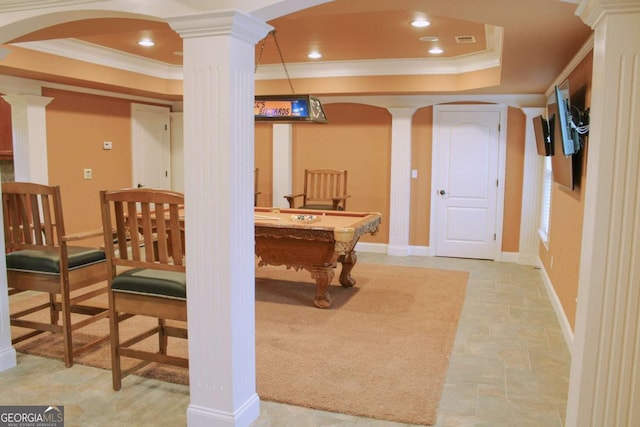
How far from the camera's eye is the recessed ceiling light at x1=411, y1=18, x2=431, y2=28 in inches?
170

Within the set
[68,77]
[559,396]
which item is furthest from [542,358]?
[68,77]

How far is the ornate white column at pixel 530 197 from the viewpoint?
661cm

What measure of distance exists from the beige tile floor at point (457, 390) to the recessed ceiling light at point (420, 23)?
2.55 metres

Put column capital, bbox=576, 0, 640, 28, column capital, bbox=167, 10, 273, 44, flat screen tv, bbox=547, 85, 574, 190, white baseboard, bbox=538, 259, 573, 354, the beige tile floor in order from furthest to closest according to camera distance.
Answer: white baseboard, bbox=538, 259, 573, 354 < flat screen tv, bbox=547, 85, 574, 190 < the beige tile floor < column capital, bbox=167, 10, 273, 44 < column capital, bbox=576, 0, 640, 28

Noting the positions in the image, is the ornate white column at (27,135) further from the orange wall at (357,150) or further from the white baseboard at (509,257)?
the white baseboard at (509,257)

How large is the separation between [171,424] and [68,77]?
13.6 feet

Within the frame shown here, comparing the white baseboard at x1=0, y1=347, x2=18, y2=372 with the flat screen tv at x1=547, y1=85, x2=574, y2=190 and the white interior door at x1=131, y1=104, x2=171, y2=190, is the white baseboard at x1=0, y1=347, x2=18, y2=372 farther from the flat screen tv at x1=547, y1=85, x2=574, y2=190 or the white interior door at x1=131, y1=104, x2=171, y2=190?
the white interior door at x1=131, y1=104, x2=171, y2=190

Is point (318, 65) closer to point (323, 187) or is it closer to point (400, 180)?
point (323, 187)

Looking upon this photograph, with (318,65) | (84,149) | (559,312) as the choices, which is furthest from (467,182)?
(84,149)

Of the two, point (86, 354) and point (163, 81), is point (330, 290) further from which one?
point (163, 81)

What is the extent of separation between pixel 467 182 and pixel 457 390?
440 centimetres

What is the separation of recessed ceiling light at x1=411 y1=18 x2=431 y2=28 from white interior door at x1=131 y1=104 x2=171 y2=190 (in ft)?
14.3

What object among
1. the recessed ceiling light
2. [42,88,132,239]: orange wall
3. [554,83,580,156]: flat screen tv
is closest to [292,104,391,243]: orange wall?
[42,88,132,239]: orange wall

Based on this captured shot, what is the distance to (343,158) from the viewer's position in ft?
24.5
